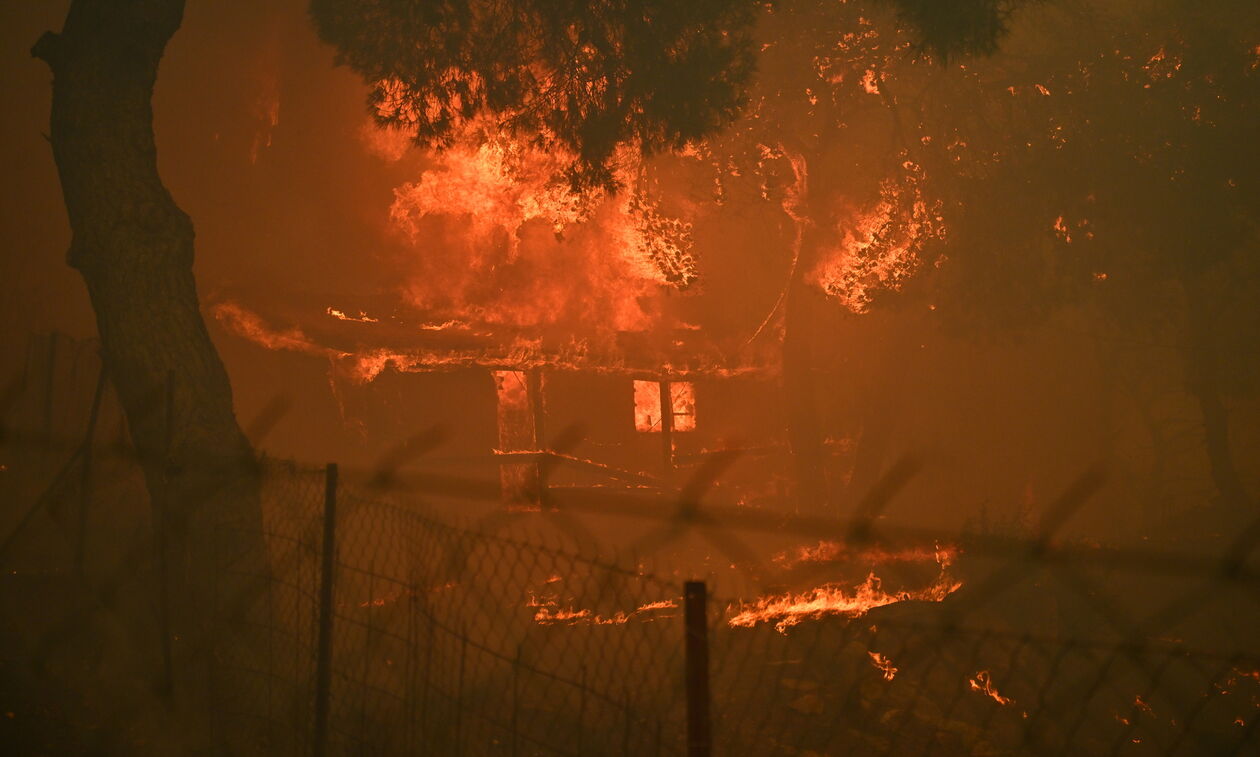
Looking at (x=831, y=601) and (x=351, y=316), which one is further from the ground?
(x=351, y=316)

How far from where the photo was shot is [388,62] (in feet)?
32.8

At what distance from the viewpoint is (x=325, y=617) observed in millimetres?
3828

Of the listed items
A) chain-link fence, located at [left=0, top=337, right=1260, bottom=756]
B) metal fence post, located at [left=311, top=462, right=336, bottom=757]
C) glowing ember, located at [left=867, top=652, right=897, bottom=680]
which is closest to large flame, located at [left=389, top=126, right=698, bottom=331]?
chain-link fence, located at [left=0, top=337, right=1260, bottom=756]

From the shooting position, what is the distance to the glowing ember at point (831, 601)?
34.5 ft

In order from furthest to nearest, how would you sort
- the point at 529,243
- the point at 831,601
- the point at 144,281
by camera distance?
the point at 529,243 < the point at 831,601 < the point at 144,281

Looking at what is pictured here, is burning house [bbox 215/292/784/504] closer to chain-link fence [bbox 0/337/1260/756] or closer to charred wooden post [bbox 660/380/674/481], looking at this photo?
charred wooden post [bbox 660/380/674/481]

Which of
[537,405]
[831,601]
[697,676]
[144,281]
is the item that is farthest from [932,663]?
[537,405]

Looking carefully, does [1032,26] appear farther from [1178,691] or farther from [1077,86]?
[1178,691]

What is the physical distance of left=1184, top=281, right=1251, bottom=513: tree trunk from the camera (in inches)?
683

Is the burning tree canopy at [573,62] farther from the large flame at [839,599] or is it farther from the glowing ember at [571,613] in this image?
the large flame at [839,599]

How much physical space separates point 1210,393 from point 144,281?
718 inches

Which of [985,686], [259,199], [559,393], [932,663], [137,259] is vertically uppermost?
[259,199]

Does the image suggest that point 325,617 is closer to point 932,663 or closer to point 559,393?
point 932,663

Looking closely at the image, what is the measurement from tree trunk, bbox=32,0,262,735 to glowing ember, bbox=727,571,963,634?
5.53 m
